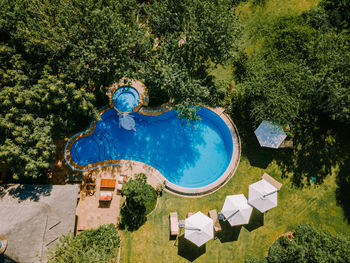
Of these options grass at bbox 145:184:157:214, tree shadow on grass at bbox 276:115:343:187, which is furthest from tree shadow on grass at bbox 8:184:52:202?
tree shadow on grass at bbox 276:115:343:187

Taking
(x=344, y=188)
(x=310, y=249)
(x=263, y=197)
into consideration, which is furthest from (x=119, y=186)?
(x=344, y=188)

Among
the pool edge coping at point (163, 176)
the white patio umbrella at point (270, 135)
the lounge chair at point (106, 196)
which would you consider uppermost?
the white patio umbrella at point (270, 135)

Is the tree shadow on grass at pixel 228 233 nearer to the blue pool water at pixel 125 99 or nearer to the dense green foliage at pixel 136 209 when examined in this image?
the dense green foliage at pixel 136 209

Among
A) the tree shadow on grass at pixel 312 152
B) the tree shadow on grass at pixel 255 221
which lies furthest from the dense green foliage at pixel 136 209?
the tree shadow on grass at pixel 312 152

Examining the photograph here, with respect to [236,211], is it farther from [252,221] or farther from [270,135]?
[270,135]

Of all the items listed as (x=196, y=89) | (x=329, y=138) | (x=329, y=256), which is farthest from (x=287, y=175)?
(x=196, y=89)

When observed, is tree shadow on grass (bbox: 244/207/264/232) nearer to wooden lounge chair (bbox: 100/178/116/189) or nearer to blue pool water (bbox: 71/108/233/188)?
blue pool water (bbox: 71/108/233/188)
